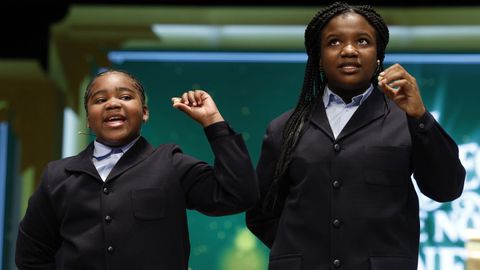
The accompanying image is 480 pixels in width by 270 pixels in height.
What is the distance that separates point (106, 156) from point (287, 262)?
0.54 m

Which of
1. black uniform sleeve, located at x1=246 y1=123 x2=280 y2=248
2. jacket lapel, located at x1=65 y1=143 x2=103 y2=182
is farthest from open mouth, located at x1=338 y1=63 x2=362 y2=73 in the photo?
jacket lapel, located at x1=65 y1=143 x2=103 y2=182

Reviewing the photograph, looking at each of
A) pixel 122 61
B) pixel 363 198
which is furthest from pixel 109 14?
pixel 363 198

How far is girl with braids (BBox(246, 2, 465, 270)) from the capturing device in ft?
7.54

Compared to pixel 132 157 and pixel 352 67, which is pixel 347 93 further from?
pixel 132 157

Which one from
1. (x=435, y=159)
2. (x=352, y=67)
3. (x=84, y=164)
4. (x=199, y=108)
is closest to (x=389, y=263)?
(x=435, y=159)

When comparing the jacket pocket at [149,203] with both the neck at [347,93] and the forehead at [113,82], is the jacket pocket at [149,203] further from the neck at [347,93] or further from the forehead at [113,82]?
the neck at [347,93]

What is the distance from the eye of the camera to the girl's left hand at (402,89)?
2.21m

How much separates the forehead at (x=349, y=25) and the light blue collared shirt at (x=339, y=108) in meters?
0.15

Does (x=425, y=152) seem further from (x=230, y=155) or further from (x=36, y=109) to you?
(x=36, y=109)

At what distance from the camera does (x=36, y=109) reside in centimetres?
460

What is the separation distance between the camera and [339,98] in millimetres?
2480

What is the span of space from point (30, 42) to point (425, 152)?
2810mm

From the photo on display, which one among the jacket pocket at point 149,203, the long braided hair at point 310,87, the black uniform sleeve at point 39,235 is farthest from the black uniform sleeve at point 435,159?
the black uniform sleeve at point 39,235

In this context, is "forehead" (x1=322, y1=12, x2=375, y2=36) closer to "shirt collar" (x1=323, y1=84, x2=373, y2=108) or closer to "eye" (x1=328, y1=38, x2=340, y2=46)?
"eye" (x1=328, y1=38, x2=340, y2=46)
